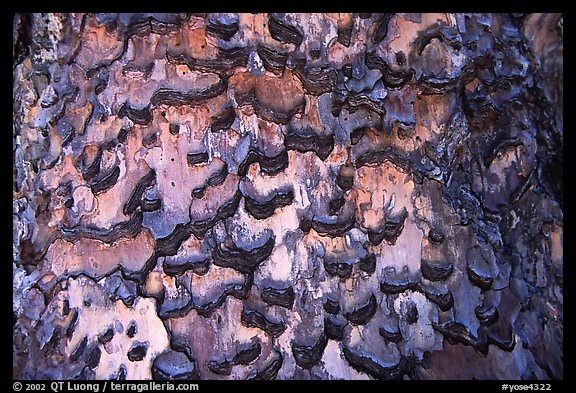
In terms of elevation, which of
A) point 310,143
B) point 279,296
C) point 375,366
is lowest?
point 375,366

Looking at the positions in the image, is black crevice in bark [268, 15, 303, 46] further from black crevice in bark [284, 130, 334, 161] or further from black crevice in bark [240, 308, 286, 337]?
black crevice in bark [240, 308, 286, 337]

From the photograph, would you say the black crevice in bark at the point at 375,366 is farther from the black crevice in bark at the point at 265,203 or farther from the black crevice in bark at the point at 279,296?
the black crevice in bark at the point at 265,203

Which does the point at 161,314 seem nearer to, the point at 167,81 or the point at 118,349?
the point at 118,349

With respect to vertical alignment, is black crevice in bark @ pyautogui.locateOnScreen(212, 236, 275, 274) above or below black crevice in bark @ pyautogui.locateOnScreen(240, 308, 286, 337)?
above

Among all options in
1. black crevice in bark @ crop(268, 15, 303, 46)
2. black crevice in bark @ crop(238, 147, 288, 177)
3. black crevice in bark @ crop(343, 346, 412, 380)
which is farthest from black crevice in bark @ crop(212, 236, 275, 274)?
black crevice in bark @ crop(268, 15, 303, 46)

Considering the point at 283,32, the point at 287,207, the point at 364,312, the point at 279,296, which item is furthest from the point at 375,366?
the point at 283,32

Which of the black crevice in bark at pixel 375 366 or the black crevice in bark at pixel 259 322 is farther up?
the black crevice in bark at pixel 259 322

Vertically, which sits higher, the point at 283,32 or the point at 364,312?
the point at 283,32

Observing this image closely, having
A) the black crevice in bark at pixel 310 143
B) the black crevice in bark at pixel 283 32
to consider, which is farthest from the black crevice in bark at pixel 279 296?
the black crevice in bark at pixel 283 32

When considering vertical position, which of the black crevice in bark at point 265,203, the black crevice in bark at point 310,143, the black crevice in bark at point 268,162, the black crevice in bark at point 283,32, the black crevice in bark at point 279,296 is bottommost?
the black crevice in bark at point 279,296

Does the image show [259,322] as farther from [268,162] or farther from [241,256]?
[268,162]
